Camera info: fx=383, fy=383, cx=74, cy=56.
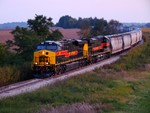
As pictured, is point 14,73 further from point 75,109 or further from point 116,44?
point 116,44

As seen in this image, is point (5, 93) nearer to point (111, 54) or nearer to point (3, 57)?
point (3, 57)

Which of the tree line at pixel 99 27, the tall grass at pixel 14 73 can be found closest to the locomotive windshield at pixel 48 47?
the tall grass at pixel 14 73

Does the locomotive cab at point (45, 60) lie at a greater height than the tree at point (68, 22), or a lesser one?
lesser

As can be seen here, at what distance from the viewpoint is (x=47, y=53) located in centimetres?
3016

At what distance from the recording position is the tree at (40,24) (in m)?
46.5

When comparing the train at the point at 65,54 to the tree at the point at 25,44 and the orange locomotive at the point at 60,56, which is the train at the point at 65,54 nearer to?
the orange locomotive at the point at 60,56

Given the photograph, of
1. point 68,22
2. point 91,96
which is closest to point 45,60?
point 91,96

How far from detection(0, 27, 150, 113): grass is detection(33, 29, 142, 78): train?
10.9 feet

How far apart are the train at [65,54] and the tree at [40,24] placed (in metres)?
6.60

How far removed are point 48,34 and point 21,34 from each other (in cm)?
891

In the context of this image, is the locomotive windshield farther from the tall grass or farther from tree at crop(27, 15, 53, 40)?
tree at crop(27, 15, 53, 40)

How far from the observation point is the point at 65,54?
107 ft

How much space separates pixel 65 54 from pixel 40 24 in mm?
15217

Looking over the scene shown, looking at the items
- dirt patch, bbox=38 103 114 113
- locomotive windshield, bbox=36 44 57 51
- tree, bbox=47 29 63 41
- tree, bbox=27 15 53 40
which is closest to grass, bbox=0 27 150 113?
dirt patch, bbox=38 103 114 113
